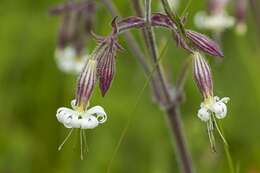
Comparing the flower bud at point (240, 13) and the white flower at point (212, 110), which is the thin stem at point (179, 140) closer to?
the flower bud at point (240, 13)

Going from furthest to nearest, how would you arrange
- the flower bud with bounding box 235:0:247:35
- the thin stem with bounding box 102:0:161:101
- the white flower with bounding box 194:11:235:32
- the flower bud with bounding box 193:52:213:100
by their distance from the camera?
1. the white flower with bounding box 194:11:235:32
2. the flower bud with bounding box 235:0:247:35
3. the thin stem with bounding box 102:0:161:101
4. the flower bud with bounding box 193:52:213:100

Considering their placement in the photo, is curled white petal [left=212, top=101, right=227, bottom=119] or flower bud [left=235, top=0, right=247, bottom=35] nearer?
curled white petal [left=212, top=101, right=227, bottom=119]

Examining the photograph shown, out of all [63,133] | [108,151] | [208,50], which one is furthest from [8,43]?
[208,50]

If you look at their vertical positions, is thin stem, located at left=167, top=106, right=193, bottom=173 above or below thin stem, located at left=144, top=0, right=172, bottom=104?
below

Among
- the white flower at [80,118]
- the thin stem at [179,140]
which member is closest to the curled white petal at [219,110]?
the white flower at [80,118]

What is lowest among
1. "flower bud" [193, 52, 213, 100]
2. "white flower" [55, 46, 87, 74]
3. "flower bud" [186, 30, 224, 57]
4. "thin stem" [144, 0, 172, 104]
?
"flower bud" [193, 52, 213, 100]

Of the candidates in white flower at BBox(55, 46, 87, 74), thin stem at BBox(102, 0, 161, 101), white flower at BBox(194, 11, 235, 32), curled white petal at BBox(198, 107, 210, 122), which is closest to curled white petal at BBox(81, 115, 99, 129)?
curled white petal at BBox(198, 107, 210, 122)

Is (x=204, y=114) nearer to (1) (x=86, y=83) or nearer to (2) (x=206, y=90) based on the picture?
(2) (x=206, y=90)

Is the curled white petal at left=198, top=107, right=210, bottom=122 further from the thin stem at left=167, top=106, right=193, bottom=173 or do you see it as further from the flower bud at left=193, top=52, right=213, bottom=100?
the thin stem at left=167, top=106, right=193, bottom=173

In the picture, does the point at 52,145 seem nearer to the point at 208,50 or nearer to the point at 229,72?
the point at 229,72
